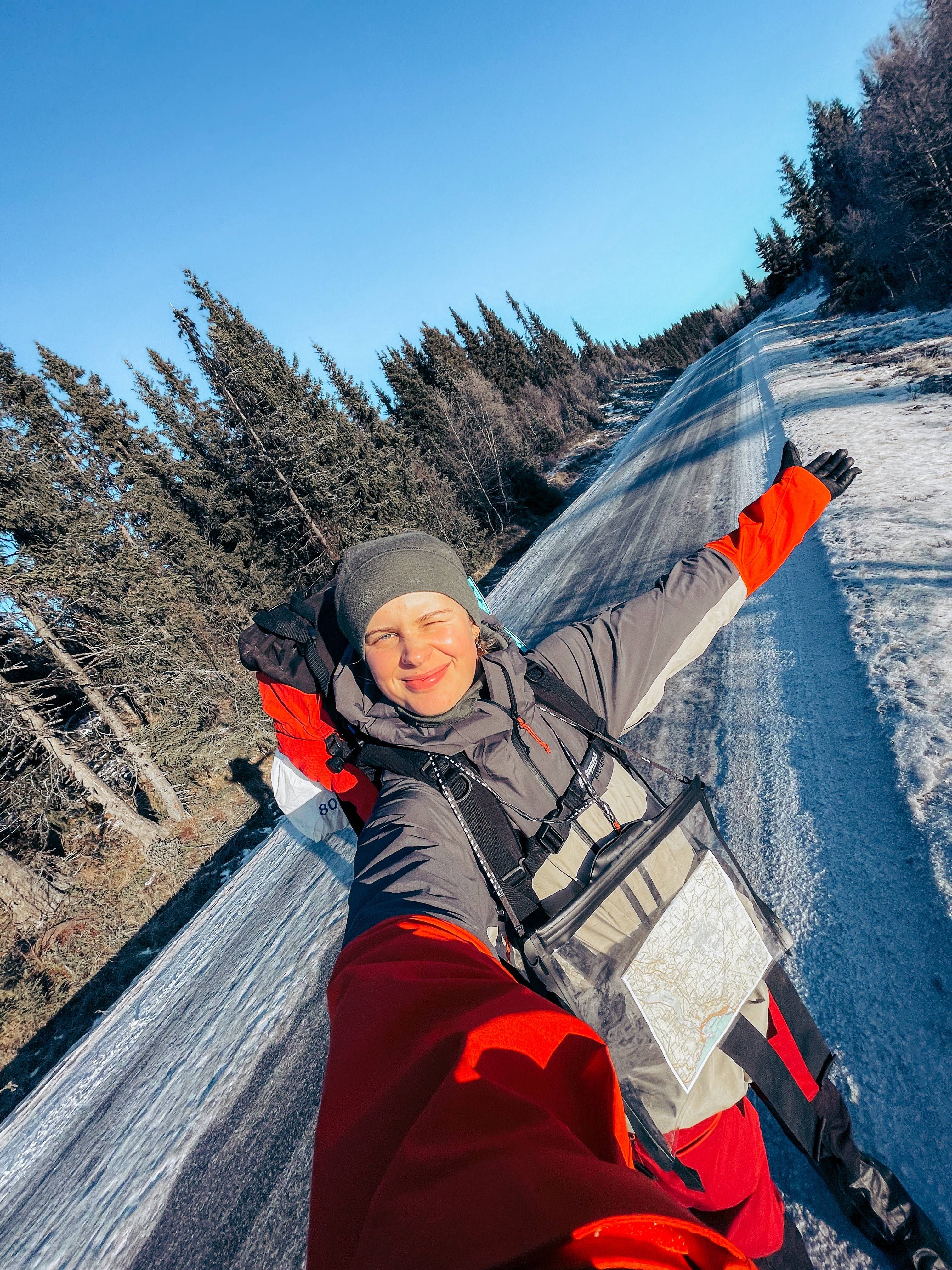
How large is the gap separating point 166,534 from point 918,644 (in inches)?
898

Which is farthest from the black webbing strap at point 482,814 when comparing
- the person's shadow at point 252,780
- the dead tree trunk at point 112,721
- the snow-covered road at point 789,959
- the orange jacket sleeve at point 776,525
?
the dead tree trunk at point 112,721

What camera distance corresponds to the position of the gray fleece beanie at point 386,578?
5.37 ft

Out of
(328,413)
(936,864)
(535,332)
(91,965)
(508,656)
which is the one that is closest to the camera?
(508,656)

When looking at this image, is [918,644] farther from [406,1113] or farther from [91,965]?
[91,965]

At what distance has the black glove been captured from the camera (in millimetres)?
2023

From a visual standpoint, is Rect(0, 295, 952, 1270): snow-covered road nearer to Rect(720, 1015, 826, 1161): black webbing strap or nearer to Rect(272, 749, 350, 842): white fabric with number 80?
Rect(720, 1015, 826, 1161): black webbing strap

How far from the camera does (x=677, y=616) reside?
6.05 feet

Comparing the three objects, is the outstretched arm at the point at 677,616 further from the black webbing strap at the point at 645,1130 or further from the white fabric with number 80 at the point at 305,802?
the white fabric with number 80 at the point at 305,802

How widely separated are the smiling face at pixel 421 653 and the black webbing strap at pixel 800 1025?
4.36 feet

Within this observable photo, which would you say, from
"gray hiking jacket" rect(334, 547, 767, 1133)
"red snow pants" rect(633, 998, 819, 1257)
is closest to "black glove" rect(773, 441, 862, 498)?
"gray hiking jacket" rect(334, 547, 767, 1133)

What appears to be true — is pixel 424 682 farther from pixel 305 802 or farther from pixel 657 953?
pixel 305 802

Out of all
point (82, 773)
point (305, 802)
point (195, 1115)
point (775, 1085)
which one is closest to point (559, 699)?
point (775, 1085)

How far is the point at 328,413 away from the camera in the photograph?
20109mm

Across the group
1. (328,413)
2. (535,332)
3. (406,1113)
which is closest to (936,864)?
(406,1113)
